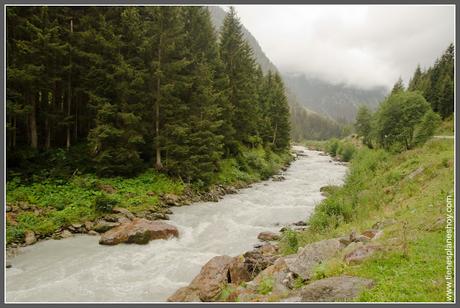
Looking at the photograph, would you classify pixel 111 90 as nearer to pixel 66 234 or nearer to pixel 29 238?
pixel 66 234

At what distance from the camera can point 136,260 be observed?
40.3 ft

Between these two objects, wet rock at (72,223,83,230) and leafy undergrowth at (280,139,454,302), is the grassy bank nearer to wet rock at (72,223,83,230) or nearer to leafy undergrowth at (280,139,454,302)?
wet rock at (72,223,83,230)

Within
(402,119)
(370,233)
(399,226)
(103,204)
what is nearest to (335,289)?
(370,233)

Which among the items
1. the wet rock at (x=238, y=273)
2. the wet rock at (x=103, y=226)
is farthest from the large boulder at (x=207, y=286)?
the wet rock at (x=103, y=226)

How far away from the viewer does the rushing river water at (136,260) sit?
9.96m

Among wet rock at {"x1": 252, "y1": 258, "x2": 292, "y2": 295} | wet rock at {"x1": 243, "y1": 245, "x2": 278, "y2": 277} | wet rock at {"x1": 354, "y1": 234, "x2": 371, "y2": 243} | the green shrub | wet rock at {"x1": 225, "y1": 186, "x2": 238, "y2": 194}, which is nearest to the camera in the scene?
wet rock at {"x1": 252, "y1": 258, "x2": 292, "y2": 295}

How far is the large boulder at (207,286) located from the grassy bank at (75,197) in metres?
7.93

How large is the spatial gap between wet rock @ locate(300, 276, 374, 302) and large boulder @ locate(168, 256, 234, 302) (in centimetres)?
291

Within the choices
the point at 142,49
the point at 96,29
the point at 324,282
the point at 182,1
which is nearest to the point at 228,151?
the point at 142,49

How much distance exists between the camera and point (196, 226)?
16719 millimetres

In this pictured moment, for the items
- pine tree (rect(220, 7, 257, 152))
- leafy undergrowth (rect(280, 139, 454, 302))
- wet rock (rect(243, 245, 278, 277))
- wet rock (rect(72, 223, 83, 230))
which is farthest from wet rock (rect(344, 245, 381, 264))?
pine tree (rect(220, 7, 257, 152))

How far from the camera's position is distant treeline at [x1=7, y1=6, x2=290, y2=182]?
1777 cm

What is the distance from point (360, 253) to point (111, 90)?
1788 cm

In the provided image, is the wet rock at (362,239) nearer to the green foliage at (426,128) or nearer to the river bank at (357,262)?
the river bank at (357,262)
